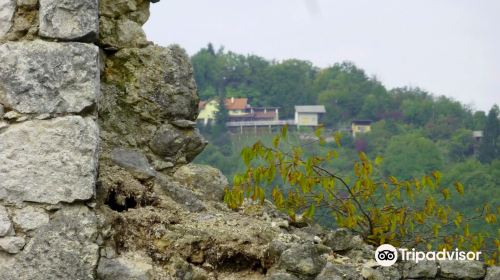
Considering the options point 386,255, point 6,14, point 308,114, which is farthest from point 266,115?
point 6,14

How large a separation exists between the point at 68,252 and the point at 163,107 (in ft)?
4.24

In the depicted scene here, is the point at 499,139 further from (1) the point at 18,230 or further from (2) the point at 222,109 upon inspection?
(1) the point at 18,230

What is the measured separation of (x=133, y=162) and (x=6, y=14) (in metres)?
1.07

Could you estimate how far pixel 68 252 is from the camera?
196 inches

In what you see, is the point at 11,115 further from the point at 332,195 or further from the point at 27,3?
the point at 332,195

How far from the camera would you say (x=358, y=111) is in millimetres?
70312

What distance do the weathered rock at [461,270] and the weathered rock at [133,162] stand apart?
1.61m

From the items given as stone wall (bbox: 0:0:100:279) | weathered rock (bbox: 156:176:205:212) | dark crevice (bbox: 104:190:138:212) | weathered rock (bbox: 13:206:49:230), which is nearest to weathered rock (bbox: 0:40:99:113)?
stone wall (bbox: 0:0:100:279)

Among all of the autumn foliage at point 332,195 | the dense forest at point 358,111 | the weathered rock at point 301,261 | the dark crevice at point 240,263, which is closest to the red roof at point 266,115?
the dense forest at point 358,111

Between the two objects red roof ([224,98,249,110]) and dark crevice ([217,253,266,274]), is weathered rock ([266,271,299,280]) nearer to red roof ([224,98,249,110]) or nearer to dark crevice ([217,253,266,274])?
dark crevice ([217,253,266,274])

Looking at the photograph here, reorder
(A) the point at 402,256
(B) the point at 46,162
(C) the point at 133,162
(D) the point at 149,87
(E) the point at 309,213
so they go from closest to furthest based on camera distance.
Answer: (B) the point at 46,162 → (A) the point at 402,256 → (C) the point at 133,162 → (D) the point at 149,87 → (E) the point at 309,213

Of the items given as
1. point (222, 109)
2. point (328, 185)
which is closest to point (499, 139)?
point (222, 109)

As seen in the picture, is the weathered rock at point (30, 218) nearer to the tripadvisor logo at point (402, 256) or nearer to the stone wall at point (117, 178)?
the stone wall at point (117, 178)

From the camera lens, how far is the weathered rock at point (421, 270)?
551 cm
